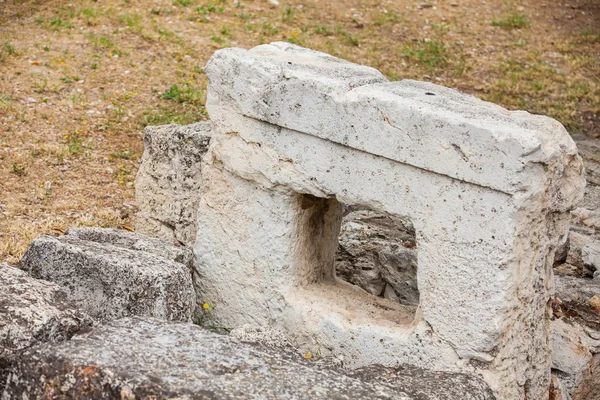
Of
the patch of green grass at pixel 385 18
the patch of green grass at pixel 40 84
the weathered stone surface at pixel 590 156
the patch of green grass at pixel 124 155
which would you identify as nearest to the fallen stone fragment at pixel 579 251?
the weathered stone surface at pixel 590 156

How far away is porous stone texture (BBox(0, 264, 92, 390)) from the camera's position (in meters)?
3.83

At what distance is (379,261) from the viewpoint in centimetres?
592

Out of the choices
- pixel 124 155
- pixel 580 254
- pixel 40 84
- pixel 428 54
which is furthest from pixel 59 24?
pixel 580 254

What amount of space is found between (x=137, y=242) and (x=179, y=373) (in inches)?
71.9

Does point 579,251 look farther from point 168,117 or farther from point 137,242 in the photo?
point 168,117

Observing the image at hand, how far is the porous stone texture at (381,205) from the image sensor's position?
4215 mm

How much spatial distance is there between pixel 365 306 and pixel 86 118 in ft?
14.8

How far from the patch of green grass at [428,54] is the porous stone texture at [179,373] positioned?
7350mm

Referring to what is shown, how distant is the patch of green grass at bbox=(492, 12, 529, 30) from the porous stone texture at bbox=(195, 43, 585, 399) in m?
7.44

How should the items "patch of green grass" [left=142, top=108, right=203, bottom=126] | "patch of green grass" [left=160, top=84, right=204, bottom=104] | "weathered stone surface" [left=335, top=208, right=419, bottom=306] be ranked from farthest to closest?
"patch of green grass" [left=160, top=84, right=204, bottom=104], "patch of green grass" [left=142, top=108, right=203, bottom=126], "weathered stone surface" [left=335, top=208, right=419, bottom=306]

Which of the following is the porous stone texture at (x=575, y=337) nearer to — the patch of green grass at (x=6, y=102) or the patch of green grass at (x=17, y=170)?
the patch of green grass at (x=17, y=170)

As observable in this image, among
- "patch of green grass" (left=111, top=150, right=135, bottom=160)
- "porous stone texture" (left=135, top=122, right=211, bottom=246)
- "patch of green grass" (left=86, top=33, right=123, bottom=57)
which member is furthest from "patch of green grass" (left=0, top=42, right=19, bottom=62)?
"porous stone texture" (left=135, top=122, right=211, bottom=246)

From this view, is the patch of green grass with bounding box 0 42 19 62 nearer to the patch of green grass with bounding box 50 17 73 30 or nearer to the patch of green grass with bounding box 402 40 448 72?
the patch of green grass with bounding box 50 17 73 30

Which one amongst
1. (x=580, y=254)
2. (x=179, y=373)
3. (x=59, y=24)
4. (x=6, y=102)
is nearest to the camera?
(x=179, y=373)
